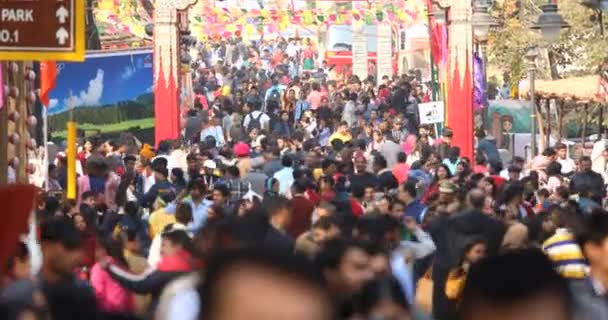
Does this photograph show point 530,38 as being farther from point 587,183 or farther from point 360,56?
point 360,56

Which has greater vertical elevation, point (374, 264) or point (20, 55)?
point (20, 55)

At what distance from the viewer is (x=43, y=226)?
864cm

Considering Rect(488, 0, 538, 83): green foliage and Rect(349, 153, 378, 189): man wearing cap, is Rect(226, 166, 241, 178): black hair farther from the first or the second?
Rect(488, 0, 538, 83): green foliage

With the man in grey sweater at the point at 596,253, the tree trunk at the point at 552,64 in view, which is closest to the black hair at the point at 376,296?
the man in grey sweater at the point at 596,253

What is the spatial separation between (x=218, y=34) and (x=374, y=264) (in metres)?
40.6

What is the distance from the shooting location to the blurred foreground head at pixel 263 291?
Answer: 2.49 m

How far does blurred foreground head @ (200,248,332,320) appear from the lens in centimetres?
249

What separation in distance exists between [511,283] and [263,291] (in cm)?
60

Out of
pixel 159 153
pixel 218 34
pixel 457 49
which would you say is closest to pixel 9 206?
pixel 159 153

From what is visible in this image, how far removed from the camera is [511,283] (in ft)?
9.63

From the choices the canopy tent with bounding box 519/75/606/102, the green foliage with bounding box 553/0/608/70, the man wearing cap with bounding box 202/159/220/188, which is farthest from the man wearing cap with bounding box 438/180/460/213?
the green foliage with bounding box 553/0/608/70

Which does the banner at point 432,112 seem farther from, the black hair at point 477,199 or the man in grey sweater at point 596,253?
the man in grey sweater at point 596,253

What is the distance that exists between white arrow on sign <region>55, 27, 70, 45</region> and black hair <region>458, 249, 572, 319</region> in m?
9.23

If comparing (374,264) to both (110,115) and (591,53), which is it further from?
(591,53)
